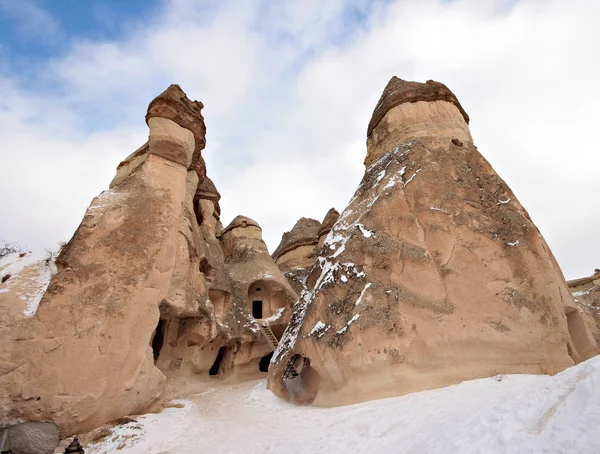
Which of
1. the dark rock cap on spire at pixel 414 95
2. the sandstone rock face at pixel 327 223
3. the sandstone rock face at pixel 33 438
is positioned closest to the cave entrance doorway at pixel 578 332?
the dark rock cap on spire at pixel 414 95

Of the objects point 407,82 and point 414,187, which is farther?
point 407,82

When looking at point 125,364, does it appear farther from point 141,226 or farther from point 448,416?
point 448,416

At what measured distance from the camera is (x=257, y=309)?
17.6 metres

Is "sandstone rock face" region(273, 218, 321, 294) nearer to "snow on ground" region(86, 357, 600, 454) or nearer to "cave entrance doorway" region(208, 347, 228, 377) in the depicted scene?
"cave entrance doorway" region(208, 347, 228, 377)

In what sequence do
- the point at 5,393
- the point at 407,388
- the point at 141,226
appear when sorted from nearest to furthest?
the point at 5,393 → the point at 407,388 → the point at 141,226

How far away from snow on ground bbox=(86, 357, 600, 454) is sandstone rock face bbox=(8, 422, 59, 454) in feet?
2.10

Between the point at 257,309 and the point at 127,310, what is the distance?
10720mm

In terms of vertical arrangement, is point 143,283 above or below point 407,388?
above

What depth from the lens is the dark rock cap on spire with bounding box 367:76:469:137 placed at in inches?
417

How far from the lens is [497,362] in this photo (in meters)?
6.51

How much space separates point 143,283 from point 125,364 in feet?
5.50

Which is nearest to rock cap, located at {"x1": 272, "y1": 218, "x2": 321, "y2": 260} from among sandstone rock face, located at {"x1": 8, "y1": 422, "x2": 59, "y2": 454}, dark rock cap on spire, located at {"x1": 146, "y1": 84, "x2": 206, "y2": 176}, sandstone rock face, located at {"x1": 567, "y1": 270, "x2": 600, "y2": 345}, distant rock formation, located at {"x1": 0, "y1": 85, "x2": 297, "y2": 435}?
distant rock formation, located at {"x1": 0, "y1": 85, "x2": 297, "y2": 435}

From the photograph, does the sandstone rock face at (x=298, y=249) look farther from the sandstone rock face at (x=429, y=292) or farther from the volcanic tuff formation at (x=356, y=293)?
the sandstone rock face at (x=429, y=292)

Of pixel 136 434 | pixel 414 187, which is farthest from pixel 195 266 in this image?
pixel 414 187
